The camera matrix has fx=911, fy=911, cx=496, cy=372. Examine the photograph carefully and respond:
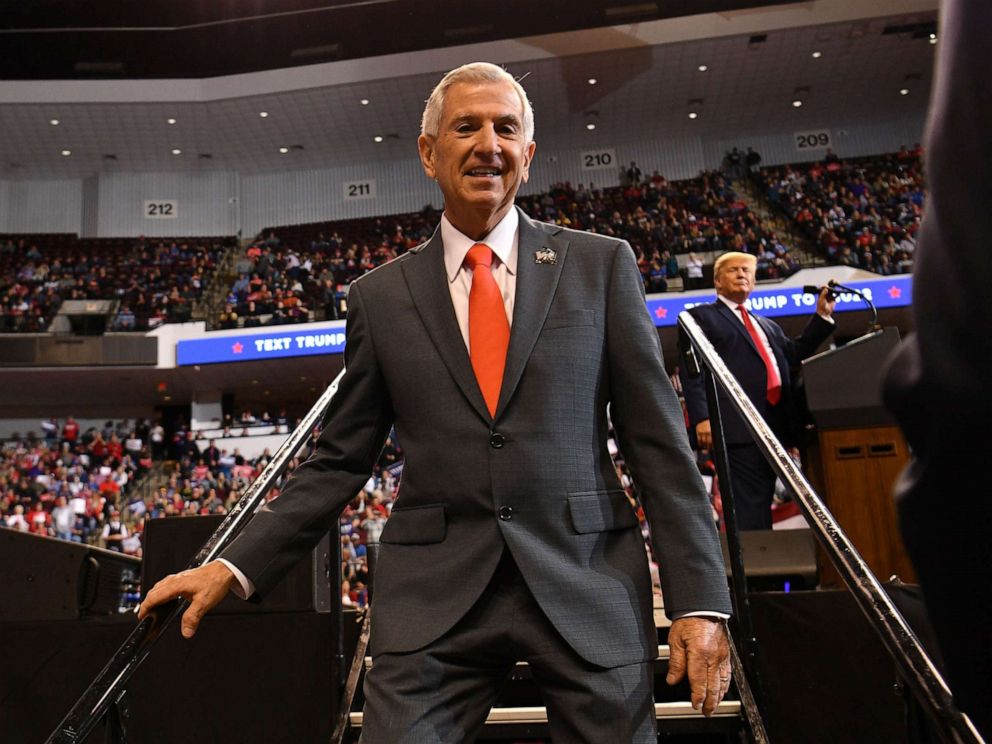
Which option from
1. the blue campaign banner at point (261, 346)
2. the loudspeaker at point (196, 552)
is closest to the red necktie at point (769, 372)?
the loudspeaker at point (196, 552)

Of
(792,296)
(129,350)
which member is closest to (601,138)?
(792,296)

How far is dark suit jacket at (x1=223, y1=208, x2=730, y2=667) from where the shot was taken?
144 centimetres

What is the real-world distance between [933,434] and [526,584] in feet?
3.26

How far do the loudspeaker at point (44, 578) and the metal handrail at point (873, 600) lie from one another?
223 cm

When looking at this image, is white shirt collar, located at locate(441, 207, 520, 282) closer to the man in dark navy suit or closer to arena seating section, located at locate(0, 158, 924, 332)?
the man in dark navy suit

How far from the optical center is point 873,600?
5.27ft

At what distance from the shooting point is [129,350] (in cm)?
1859

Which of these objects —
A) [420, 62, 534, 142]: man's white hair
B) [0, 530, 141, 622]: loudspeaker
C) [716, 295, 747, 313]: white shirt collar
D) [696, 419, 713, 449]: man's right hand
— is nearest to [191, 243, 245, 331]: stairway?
[716, 295, 747, 313]: white shirt collar

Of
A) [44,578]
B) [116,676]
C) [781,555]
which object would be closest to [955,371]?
[116,676]

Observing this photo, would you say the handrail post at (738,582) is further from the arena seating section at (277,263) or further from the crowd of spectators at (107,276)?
the crowd of spectators at (107,276)

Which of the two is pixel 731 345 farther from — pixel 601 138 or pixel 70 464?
pixel 601 138

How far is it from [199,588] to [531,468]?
0.58 metres

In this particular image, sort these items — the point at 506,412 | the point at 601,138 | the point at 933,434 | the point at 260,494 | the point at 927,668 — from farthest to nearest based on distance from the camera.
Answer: the point at 601,138
the point at 260,494
the point at 506,412
the point at 927,668
the point at 933,434

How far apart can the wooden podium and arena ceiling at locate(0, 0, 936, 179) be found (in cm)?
1688
